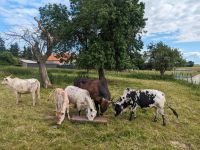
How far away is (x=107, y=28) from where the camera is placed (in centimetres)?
2506

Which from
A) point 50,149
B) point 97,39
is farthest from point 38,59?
point 50,149

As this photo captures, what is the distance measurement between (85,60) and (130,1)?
6.30 meters

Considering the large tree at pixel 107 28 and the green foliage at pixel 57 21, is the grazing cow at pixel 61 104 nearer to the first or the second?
the large tree at pixel 107 28

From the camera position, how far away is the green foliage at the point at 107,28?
77.5ft

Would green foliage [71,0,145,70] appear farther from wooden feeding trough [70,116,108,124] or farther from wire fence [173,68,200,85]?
wooden feeding trough [70,116,108,124]

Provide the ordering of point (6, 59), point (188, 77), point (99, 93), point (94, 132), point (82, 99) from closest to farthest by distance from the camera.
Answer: point (94, 132)
point (82, 99)
point (99, 93)
point (188, 77)
point (6, 59)

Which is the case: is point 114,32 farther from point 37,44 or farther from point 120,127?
point 120,127

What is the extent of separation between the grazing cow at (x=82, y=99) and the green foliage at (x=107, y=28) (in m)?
12.3

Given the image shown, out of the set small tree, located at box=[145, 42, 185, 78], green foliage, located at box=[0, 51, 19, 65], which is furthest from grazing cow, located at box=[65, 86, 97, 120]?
green foliage, located at box=[0, 51, 19, 65]

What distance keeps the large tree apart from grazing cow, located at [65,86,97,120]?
40.2 feet

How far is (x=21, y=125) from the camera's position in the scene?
1025cm

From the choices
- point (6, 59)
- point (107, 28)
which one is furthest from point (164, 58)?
point (6, 59)

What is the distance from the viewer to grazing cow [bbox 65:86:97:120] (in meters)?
10.9

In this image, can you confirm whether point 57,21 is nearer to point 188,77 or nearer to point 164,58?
point 164,58
